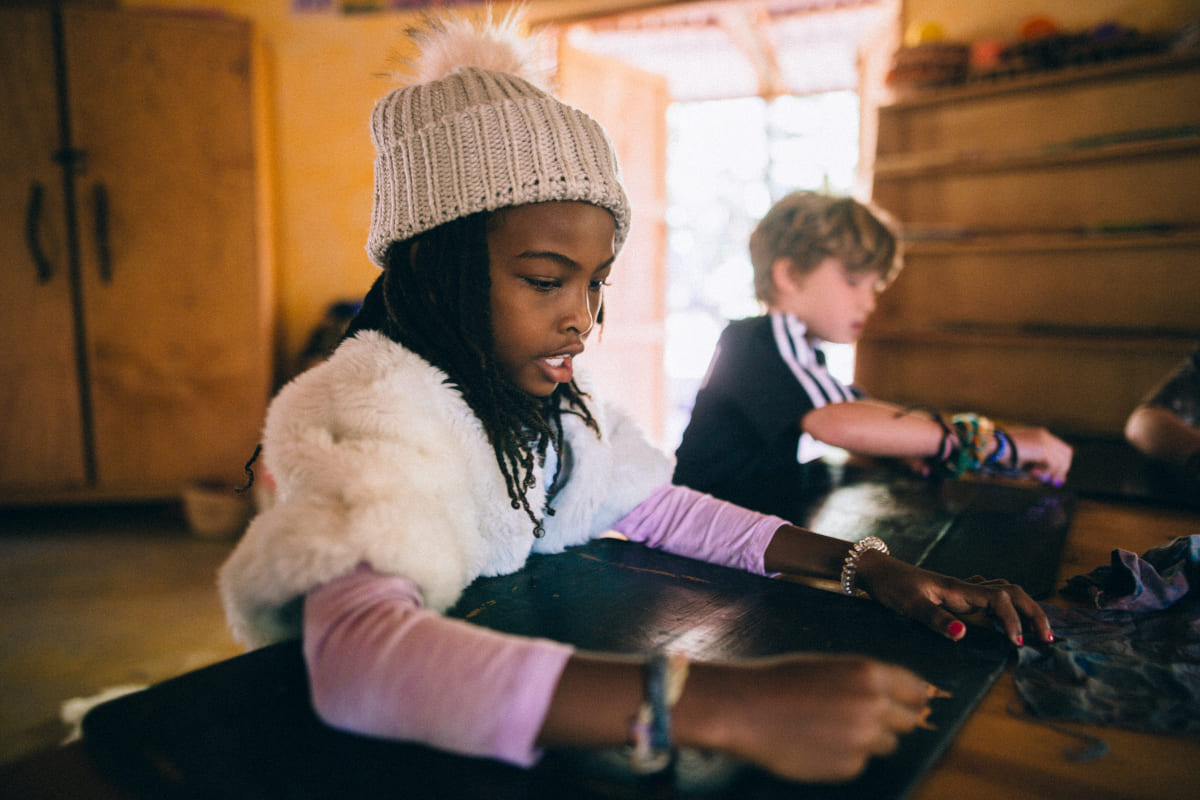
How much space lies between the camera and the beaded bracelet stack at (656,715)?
435mm

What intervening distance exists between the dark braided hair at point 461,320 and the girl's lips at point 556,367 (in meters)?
0.05

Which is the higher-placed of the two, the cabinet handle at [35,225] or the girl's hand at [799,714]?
the cabinet handle at [35,225]

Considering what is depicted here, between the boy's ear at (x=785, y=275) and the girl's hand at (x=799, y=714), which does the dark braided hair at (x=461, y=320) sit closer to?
the girl's hand at (x=799, y=714)

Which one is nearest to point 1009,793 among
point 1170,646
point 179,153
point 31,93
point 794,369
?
point 1170,646

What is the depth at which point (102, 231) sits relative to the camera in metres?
2.77

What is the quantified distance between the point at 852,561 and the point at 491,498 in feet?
1.34

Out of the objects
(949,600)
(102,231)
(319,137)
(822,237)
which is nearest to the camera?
(949,600)

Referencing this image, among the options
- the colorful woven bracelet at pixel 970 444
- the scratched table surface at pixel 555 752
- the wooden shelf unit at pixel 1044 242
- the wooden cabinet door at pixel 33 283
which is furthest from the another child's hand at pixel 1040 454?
the wooden cabinet door at pixel 33 283

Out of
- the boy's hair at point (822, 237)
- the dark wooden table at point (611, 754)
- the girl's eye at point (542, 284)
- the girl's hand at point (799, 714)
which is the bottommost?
the dark wooden table at point (611, 754)

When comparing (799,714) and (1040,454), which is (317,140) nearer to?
(1040,454)

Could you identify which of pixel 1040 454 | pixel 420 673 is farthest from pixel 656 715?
pixel 1040 454

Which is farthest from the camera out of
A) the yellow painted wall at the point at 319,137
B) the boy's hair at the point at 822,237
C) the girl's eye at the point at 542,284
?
the yellow painted wall at the point at 319,137

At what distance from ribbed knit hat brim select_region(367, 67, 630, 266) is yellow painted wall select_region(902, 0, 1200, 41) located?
271 cm

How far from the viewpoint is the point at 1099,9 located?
8.27 feet
